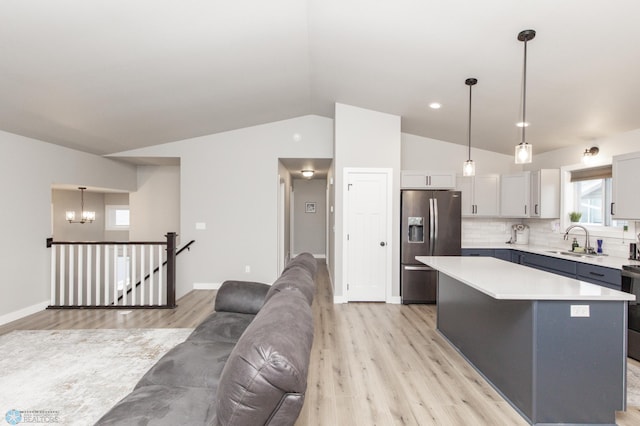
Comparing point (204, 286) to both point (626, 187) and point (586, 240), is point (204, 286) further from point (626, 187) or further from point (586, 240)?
point (626, 187)

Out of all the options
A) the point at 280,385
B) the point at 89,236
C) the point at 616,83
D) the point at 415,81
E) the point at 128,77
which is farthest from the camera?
the point at 89,236

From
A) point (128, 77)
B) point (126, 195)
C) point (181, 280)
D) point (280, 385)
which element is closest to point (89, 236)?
point (126, 195)

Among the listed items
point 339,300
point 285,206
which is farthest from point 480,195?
point 285,206

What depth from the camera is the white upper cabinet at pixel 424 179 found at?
4.89 meters

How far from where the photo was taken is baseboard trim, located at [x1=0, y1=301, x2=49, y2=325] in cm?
387

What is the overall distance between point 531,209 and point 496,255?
874mm

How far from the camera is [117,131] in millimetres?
4574

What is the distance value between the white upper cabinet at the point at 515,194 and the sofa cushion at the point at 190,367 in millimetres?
4834

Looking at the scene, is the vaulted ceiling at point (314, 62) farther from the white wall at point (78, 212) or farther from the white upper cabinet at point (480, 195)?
the white wall at point (78, 212)

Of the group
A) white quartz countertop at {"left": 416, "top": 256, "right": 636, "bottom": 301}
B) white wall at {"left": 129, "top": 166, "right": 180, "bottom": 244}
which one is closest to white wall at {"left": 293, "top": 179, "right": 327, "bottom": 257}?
white wall at {"left": 129, "top": 166, "right": 180, "bottom": 244}

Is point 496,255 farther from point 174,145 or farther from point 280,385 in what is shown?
point 174,145

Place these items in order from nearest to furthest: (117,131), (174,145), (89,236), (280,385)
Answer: (280,385)
(117,131)
(174,145)
(89,236)

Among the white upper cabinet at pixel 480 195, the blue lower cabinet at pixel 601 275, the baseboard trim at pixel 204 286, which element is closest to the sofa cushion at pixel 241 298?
the baseboard trim at pixel 204 286

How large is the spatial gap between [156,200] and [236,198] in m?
2.11
